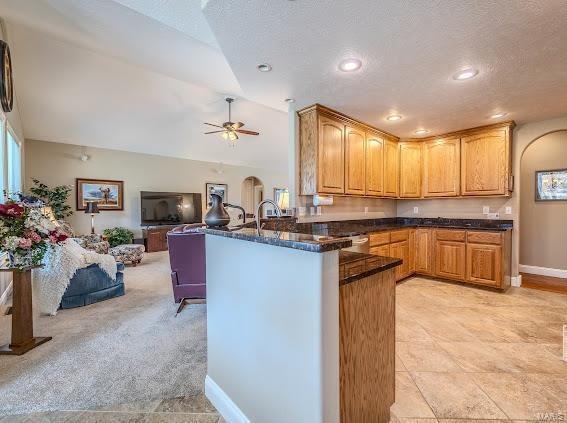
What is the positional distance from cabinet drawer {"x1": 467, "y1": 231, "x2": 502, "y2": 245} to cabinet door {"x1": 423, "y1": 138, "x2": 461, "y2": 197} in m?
0.73

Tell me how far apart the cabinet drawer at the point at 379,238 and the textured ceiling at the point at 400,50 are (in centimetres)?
165

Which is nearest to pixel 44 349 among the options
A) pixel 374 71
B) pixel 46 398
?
pixel 46 398

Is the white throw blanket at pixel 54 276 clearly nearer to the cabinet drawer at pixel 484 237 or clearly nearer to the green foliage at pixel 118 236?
the green foliage at pixel 118 236

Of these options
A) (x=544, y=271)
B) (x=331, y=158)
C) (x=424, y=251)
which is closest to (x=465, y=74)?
(x=331, y=158)

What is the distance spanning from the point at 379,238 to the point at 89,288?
151 inches

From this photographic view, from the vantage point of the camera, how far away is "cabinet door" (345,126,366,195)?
358 cm

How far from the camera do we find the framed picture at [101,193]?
619 cm

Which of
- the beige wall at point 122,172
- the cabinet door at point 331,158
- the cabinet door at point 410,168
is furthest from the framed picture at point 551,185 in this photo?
the beige wall at point 122,172

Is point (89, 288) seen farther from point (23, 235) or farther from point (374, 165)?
point (374, 165)

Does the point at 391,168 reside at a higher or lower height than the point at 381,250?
higher

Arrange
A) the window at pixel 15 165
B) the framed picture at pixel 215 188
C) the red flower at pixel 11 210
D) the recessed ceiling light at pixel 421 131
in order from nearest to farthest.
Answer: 1. the red flower at pixel 11 210
2. the recessed ceiling light at pixel 421 131
3. the window at pixel 15 165
4. the framed picture at pixel 215 188

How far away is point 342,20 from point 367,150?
2.43m

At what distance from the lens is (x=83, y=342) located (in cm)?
238

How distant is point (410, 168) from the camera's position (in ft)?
15.0
